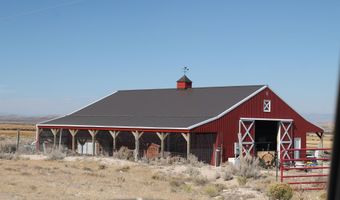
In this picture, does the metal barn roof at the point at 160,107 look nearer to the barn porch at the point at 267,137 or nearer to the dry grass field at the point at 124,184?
the barn porch at the point at 267,137

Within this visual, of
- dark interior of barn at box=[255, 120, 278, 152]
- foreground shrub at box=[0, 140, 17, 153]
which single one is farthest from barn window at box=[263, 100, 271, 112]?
foreground shrub at box=[0, 140, 17, 153]

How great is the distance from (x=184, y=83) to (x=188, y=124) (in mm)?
8988

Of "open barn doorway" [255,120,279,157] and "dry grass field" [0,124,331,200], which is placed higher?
"open barn doorway" [255,120,279,157]

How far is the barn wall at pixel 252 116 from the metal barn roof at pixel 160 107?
1.59 ft

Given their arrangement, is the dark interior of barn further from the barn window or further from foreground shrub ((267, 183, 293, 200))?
foreground shrub ((267, 183, 293, 200))

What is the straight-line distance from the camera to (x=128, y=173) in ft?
73.5

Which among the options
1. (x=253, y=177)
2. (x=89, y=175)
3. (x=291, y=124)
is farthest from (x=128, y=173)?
(x=291, y=124)

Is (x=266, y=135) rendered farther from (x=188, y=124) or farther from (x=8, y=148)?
(x=8, y=148)

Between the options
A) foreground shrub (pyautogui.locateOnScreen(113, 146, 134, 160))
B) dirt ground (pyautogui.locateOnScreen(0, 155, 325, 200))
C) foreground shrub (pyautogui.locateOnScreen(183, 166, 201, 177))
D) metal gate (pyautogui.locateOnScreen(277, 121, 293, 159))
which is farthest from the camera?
metal gate (pyautogui.locateOnScreen(277, 121, 293, 159))

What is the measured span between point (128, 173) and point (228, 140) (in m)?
9.23

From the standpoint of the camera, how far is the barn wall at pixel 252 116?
29.4 m

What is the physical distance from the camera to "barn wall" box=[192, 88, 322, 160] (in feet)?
96.5

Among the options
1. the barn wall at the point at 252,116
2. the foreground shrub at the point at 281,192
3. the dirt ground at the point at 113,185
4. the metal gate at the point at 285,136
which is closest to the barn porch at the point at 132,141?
the barn wall at the point at 252,116

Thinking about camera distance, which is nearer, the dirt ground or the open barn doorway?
the dirt ground
